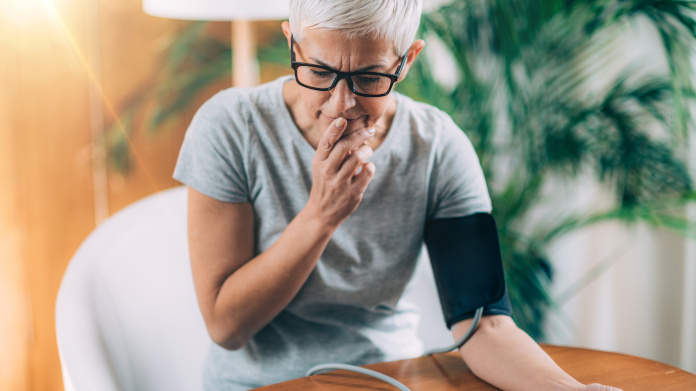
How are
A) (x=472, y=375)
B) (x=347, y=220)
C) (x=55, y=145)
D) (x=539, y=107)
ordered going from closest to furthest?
Result: 1. (x=472, y=375)
2. (x=347, y=220)
3. (x=55, y=145)
4. (x=539, y=107)

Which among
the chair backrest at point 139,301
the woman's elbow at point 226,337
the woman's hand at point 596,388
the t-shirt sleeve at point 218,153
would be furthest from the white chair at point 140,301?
the woman's hand at point 596,388

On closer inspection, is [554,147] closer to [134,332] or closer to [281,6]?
[281,6]

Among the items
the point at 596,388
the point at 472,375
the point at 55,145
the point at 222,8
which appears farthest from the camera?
the point at 55,145

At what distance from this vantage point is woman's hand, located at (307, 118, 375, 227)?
0.64m

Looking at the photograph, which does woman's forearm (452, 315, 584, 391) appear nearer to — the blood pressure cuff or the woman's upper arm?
the blood pressure cuff

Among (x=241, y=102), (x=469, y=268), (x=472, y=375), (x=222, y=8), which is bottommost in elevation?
(x=472, y=375)

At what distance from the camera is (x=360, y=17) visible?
0.60 m

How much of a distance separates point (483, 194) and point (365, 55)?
1.03ft

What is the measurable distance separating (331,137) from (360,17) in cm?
14

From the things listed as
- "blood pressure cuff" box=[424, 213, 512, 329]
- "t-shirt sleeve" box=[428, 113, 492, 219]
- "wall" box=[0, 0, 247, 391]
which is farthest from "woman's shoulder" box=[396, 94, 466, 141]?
"wall" box=[0, 0, 247, 391]

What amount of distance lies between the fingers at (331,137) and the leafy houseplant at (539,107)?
2.38 ft

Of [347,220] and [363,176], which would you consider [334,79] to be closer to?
[363,176]

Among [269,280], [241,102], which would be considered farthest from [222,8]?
[269,280]

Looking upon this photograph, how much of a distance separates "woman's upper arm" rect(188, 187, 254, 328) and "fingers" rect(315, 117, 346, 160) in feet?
0.58
